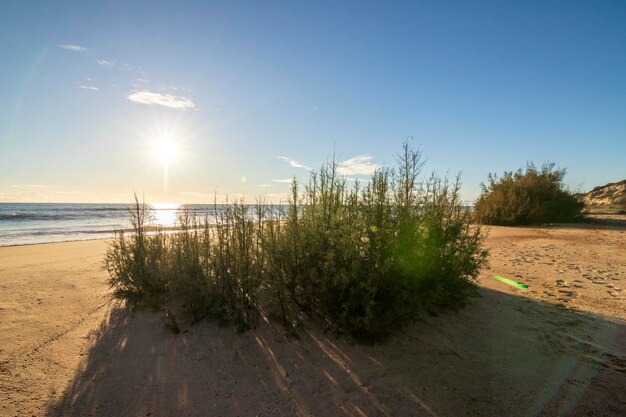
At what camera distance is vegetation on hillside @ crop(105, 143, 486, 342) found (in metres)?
3.84

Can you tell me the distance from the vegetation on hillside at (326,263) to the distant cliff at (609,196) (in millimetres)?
30916

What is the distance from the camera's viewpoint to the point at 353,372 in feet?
11.1

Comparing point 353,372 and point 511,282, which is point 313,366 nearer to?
point 353,372

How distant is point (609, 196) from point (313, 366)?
40.3 m

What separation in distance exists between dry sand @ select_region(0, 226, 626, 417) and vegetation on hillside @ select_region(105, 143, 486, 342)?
0.31 m

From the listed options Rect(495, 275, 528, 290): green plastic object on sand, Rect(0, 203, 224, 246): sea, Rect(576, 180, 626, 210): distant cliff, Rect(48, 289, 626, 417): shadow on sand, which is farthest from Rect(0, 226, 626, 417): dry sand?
Rect(576, 180, 626, 210): distant cliff

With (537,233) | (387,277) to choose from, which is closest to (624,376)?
(387,277)

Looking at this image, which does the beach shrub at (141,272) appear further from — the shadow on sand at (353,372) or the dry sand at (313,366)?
the shadow on sand at (353,372)

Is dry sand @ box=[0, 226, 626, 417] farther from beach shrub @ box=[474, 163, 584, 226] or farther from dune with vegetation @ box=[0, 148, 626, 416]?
beach shrub @ box=[474, 163, 584, 226]

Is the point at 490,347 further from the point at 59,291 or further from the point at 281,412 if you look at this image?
the point at 59,291

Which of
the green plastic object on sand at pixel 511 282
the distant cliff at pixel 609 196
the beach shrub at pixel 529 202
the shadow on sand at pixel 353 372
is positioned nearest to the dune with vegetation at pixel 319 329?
the shadow on sand at pixel 353 372

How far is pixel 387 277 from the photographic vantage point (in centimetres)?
379

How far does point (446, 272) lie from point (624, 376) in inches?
78.6

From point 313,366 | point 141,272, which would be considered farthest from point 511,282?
point 141,272
